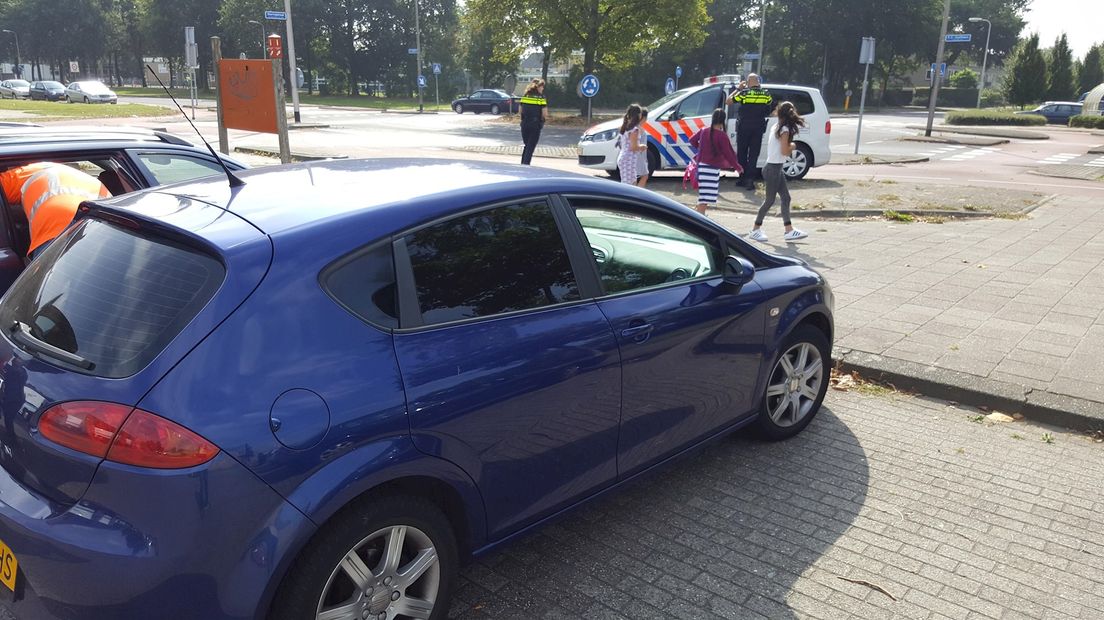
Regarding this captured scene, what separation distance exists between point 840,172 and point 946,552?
51.8ft

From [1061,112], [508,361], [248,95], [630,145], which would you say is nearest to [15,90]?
[248,95]

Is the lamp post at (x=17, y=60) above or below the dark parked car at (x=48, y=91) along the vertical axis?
above

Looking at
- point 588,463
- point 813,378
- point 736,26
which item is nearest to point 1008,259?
point 813,378

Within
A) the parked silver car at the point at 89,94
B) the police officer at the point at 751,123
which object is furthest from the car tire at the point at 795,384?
the parked silver car at the point at 89,94

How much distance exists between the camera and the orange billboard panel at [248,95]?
10094 millimetres

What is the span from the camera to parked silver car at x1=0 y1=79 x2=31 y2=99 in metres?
53.7

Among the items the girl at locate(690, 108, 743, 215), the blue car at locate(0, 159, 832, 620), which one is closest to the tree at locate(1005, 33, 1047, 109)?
the girl at locate(690, 108, 743, 215)

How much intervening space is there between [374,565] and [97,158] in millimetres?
3463

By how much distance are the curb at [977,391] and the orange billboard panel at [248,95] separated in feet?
25.3

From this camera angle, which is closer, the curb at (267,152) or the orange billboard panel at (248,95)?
the orange billboard panel at (248,95)

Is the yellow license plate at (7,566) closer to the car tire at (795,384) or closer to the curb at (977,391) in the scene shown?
the car tire at (795,384)

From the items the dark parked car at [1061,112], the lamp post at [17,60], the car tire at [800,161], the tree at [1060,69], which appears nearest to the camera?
the car tire at [800,161]

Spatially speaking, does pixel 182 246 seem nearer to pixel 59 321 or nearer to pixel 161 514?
pixel 59 321

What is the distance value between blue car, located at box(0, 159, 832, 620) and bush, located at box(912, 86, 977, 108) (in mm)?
80504
